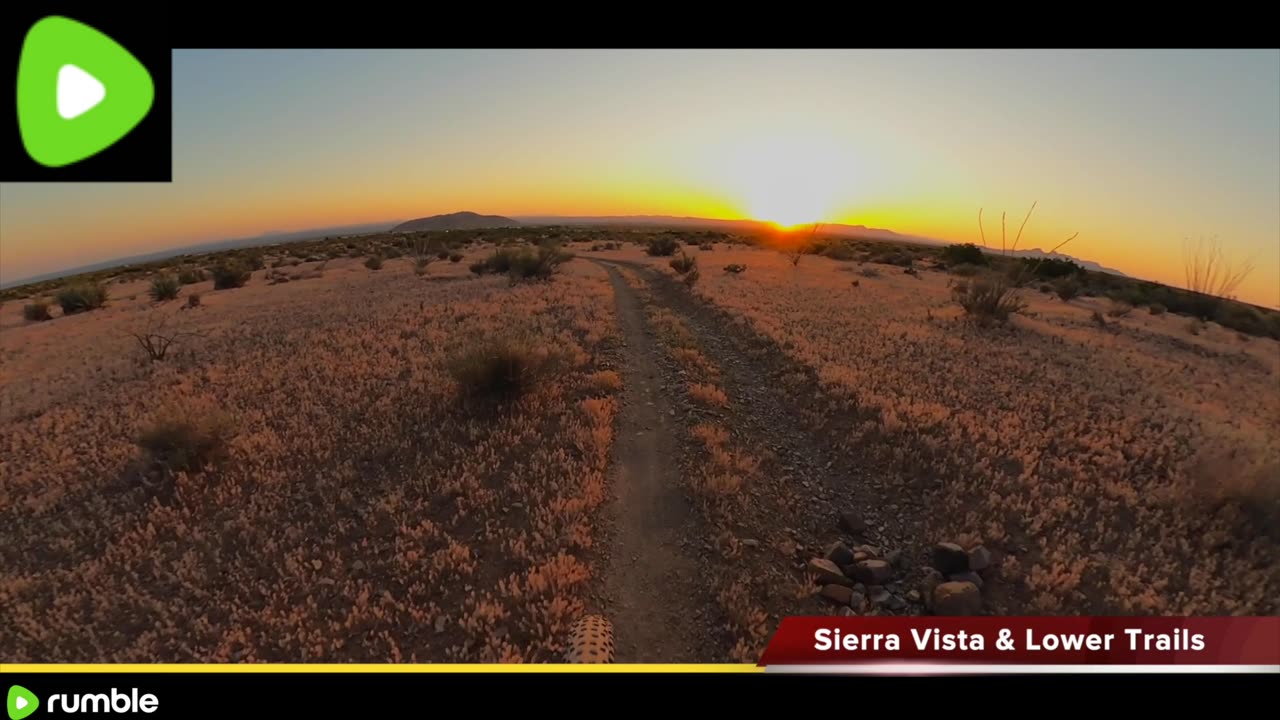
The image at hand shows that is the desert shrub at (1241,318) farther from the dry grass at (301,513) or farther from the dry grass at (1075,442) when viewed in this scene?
the dry grass at (301,513)

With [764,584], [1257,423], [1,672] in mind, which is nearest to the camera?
[1,672]

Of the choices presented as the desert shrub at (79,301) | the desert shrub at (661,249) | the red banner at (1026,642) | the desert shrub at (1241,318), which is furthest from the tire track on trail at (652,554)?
the desert shrub at (661,249)

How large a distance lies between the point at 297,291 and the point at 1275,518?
2785 centimetres

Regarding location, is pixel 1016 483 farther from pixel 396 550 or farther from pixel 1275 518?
pixel 396 550

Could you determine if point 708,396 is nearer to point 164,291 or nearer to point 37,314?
point 164,291

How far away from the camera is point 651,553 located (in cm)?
487

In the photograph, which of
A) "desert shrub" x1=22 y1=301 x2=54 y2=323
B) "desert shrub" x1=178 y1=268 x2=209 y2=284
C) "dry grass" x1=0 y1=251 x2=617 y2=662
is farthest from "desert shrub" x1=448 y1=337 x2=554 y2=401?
"desert shrub" x1=178 y1=268 x2=209 y2=284

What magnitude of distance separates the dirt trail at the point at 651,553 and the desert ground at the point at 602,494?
29 millimetres

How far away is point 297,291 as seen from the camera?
2191 centimetres

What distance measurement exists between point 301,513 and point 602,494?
3394 mm

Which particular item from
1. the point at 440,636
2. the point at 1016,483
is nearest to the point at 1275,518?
the point at 1016,483

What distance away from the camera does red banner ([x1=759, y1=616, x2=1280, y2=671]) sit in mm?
3180

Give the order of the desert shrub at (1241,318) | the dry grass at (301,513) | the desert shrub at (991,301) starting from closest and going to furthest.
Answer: the dry grass at (301,513), the desert shrub at (991,301), the desert shrub at (1241,318)

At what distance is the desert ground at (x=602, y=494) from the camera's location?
4.22 meters
